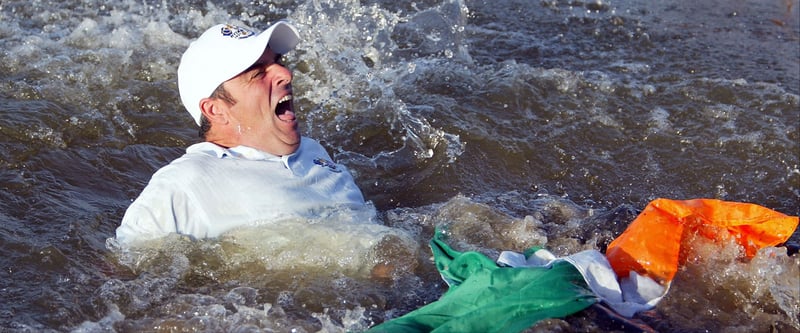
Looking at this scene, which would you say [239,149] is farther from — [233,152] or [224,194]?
[224,194]

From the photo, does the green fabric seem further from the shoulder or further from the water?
the shoulder

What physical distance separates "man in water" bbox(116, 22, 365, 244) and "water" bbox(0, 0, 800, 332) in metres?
0.11

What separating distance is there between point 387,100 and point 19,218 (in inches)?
97.5

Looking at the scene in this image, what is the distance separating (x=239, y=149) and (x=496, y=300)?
1.50 m

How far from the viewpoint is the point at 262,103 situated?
13.9 feet

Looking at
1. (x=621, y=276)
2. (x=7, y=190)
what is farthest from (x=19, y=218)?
(x=621, y=276)

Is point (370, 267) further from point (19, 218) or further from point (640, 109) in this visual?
point (640, 109)

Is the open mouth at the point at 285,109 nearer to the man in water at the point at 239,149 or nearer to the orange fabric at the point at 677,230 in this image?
the man in water at the point at 239,149

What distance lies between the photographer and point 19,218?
14.7 feet

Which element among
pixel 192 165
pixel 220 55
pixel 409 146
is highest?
pixel 220 55

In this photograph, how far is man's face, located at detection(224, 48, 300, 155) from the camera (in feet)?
13.8

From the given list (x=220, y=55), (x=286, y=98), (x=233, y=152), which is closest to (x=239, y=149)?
(x=233, y=152)

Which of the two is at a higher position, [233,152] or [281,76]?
[281,76]

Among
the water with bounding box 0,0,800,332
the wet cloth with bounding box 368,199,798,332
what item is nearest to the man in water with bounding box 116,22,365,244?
the water with bounding box 0,0,800,332
